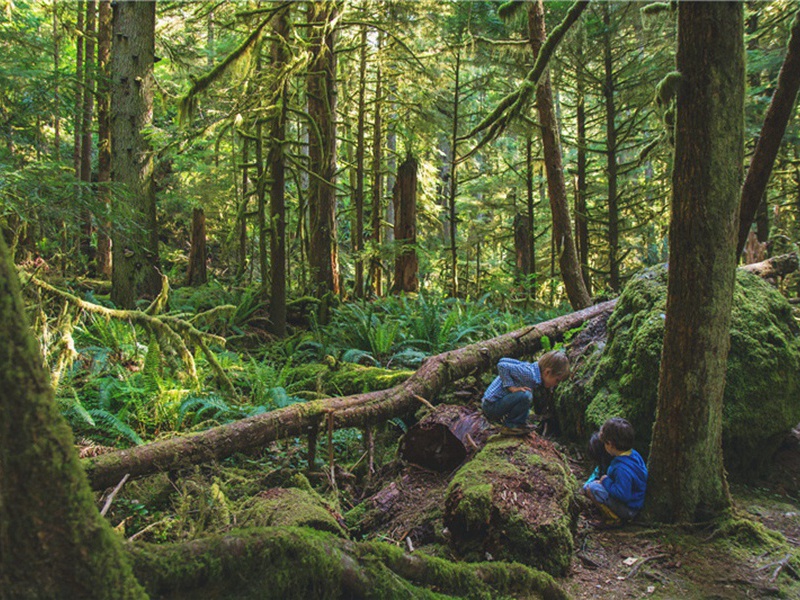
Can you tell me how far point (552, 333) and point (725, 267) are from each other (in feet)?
14.6

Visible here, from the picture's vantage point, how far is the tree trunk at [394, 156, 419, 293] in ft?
46.1

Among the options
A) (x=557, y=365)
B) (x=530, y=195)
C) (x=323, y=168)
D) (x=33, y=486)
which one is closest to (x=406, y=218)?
(x=530, y=195)

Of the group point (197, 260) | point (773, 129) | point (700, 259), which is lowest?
point (700, 259)

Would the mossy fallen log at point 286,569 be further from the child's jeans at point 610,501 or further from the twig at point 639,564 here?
the child's jeans at point 610,501

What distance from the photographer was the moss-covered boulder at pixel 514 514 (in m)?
3.47

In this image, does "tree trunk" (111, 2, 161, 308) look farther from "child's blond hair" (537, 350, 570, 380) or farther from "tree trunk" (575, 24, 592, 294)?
"tree trunk" (575, 24, 592, 294)

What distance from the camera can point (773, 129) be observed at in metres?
6.21

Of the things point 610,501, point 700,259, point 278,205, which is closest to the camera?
point 700,259

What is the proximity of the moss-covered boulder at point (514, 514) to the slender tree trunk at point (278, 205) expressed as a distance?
617 cm

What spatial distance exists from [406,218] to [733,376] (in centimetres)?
1021

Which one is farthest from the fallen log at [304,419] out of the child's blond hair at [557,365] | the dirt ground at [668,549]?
the child's blond hair at [557,365]

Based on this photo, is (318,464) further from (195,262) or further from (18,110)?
(195,262)

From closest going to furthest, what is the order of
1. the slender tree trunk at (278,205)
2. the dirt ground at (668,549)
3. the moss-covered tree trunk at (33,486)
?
the moss-covered tree trunk at (33,486), the dirt ground at (668,549), the slender tree trunk at (278,205)

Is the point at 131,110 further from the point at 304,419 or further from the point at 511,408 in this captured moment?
the point at 511,408
